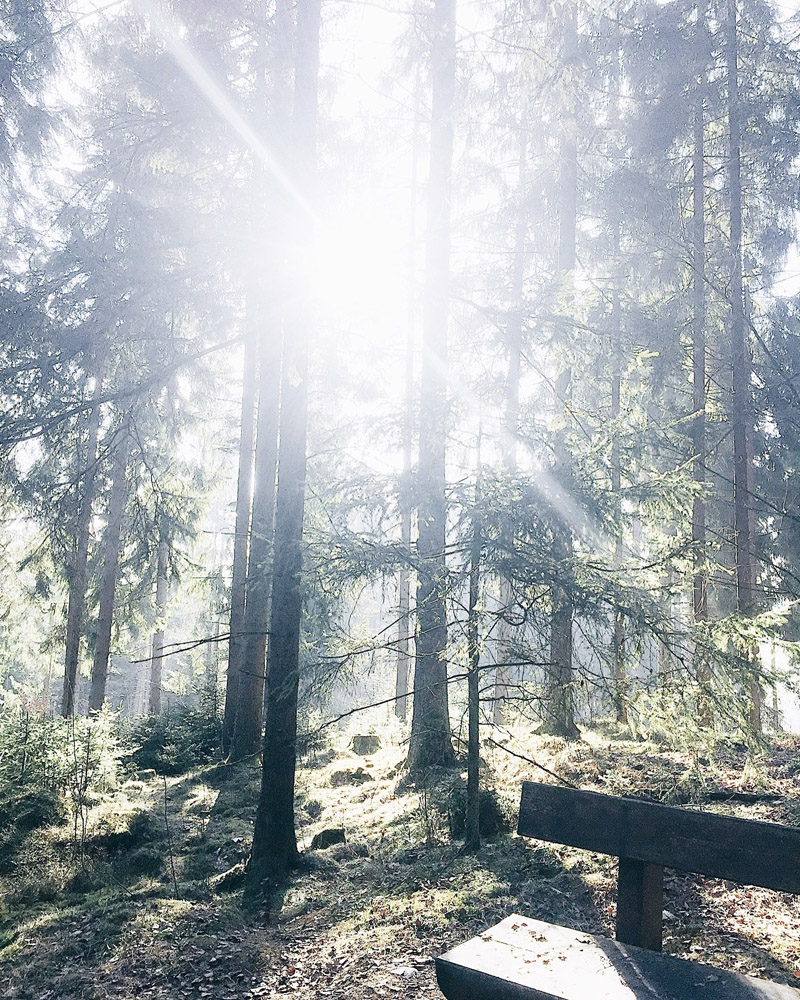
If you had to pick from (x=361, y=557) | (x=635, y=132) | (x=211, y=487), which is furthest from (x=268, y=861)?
(x=635, y=132)

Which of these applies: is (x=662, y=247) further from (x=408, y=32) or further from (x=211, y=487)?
(x=211, y=487)

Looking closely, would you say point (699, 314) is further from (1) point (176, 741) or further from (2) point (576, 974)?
(1) point (176, 741)

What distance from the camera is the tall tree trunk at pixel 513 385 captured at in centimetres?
698

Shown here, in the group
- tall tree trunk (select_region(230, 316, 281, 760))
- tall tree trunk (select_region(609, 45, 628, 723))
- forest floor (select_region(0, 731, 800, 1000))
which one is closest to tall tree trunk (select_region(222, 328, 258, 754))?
tall tree trunk (select_region(230, 316, 281, 760))

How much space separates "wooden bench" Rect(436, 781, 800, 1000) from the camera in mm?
3188

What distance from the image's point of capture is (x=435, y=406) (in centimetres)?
761

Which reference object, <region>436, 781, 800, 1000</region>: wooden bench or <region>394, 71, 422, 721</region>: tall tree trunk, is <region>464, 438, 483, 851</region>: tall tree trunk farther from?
<region>436, 781, 800, 1000</region>: wooden bench

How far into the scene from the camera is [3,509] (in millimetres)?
10398

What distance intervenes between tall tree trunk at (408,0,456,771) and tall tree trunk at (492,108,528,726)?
699 mm

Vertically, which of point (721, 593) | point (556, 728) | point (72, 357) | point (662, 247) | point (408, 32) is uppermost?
point (408, 32)

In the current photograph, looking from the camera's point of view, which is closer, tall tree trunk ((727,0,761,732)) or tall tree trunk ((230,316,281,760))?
tall tree trunk ((727,0,761,732))

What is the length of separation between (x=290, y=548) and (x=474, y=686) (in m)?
2.49

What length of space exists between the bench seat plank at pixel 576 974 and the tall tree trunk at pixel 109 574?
1347cm

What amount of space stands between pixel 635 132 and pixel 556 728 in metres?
11.7
